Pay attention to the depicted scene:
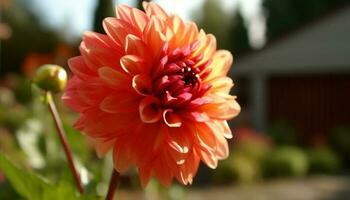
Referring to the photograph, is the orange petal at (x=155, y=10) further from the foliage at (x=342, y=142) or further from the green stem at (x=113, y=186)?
the foliage at (x=342, y=142)

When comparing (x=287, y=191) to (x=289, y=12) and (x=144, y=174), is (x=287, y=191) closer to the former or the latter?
(x=144, y=174)

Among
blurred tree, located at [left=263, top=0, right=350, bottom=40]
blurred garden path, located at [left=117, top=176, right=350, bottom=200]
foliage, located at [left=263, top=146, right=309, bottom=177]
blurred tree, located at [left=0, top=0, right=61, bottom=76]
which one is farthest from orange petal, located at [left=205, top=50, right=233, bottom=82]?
blurred tree, located at [left=263, top=0, right=350, bottom=40]

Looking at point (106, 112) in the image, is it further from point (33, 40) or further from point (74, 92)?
point (33, 40)

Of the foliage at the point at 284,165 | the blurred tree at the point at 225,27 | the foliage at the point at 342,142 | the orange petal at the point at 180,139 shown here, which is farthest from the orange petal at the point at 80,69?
the blurred tree at the point at 225,27

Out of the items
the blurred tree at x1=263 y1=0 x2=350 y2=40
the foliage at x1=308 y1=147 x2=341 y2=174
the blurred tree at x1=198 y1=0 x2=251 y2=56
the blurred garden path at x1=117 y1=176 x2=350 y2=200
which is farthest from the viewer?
the blurred tree at x1=198 y1=0 x2=251 y2=56

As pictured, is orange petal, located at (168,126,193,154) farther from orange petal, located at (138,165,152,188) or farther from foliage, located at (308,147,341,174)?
foliage, located at (308,147,341,174)

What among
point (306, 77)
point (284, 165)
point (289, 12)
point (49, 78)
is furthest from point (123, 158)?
point (289, 12)

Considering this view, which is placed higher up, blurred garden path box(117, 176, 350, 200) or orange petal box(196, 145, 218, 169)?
orange petal box(196, 145, 218, 169)
